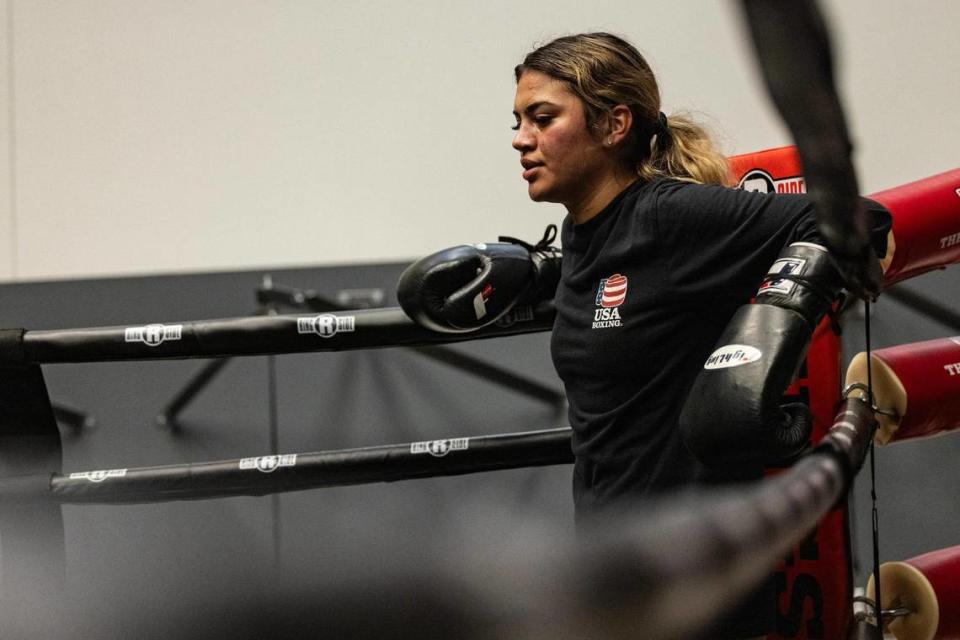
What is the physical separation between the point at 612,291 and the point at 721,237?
0.49 feet

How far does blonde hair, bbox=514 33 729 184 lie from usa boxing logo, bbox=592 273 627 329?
15cm

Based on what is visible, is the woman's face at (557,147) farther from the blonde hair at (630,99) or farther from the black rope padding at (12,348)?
the black rope padding at (12,348)

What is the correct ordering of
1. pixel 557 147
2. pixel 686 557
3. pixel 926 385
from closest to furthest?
pixel 686 557
pixel 557 147
pixel 926 385

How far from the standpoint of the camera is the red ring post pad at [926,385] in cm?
132

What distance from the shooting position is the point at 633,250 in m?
1.13

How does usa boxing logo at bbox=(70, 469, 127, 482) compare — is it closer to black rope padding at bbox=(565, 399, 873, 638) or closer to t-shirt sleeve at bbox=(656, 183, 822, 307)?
t-shirt sleeve at bbox=(656, 183, 822, 307)

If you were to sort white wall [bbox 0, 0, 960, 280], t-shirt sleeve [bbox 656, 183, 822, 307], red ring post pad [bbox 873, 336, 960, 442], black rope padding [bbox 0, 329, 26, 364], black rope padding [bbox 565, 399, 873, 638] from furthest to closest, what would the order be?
1. white wall [bbox 0, 0, 960, 280]
2. black rope padding [bbox 0, 329, 26, 364]
3. red ring post pad [bbox 873, 336, 960, 442]
4. t-shirt sleeve [bbox 656, 183, 822, 307]
5. black rope padding [bbox 565, 399, 873, 638]

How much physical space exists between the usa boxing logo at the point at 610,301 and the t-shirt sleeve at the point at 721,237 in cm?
6

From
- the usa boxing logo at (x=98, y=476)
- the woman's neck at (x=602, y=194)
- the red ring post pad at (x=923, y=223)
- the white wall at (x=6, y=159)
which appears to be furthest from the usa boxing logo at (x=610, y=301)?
the white wall at (x=6, y=159)

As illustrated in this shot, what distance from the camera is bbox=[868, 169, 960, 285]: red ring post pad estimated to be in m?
1.26

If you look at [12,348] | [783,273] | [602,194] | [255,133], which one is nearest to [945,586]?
[783,273]

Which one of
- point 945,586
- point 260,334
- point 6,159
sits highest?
point 6,159

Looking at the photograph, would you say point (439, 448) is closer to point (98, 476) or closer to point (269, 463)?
point (269, 463)

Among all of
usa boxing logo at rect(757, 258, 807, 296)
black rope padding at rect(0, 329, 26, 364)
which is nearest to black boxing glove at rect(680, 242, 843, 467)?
usa boxing logo at rect(757, 258, 807, 296)
